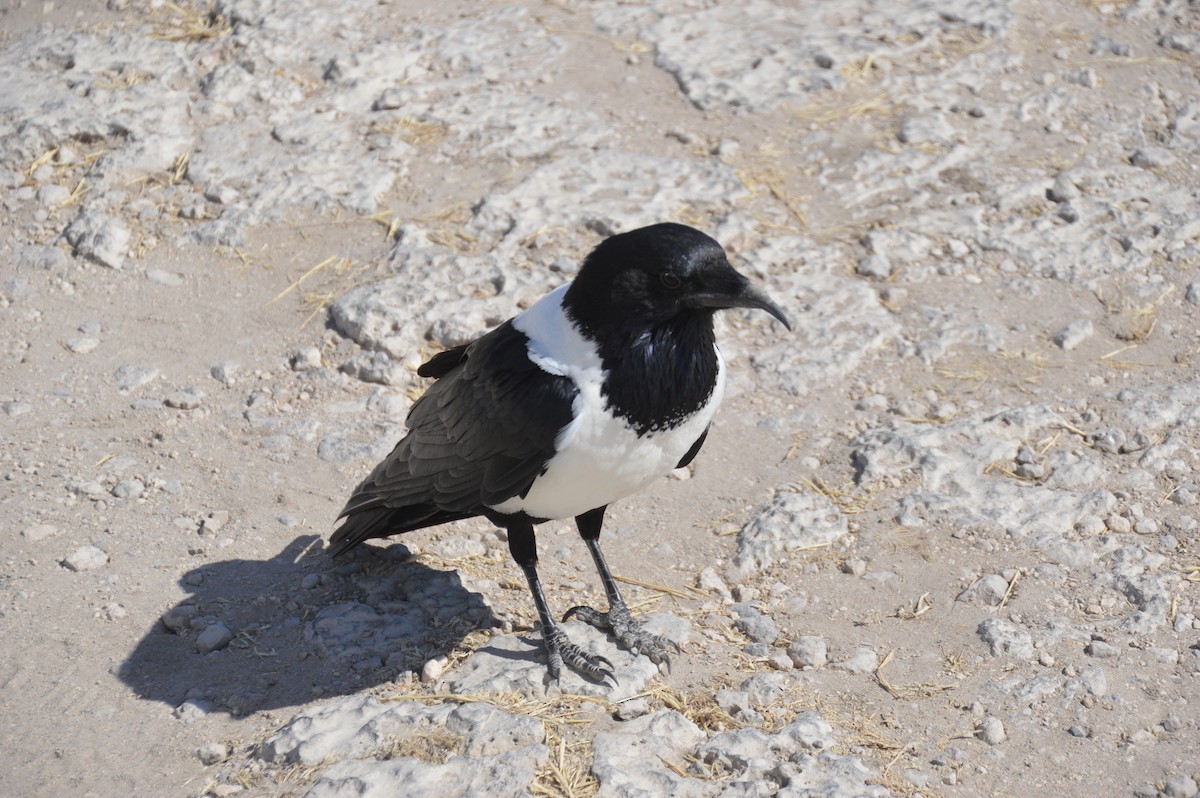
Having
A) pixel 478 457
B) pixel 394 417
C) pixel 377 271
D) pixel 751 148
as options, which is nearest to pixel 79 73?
pixel 377 271

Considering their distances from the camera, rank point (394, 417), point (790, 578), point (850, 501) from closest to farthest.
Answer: point (790, 578) → point (850, 501) → point (394, 417)

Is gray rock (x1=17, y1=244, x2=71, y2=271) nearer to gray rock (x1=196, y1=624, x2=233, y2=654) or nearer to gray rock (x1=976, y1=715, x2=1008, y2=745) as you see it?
gray rock (x1=196, y1=624, x2=233, y2=654)

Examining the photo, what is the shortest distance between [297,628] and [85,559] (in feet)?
3.03

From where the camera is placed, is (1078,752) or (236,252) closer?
(1078,752)

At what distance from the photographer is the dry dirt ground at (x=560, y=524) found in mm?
4086

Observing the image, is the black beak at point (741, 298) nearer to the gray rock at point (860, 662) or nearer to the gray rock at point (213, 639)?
the gray rock at point (860, 662)

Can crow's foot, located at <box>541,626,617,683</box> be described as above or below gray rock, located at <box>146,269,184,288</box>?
below

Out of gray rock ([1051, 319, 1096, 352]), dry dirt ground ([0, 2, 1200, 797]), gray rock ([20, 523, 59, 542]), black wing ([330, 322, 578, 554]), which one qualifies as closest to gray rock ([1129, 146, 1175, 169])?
dry dirt ground ([0, 2, 1200, 797])

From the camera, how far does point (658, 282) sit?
4.02 meters

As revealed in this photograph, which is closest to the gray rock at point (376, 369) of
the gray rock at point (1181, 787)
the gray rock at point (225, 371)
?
the gray rock at point (225, 371)

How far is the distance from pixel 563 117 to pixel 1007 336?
3.00m

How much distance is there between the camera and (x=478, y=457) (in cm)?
A: 431

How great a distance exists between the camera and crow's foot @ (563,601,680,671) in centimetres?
439

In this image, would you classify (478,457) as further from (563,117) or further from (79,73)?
(79,73)
